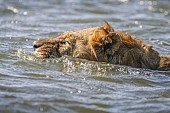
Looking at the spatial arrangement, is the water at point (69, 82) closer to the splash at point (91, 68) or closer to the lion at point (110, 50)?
the splash at point (91, 68)

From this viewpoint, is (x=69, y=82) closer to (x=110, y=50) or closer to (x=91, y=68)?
(x=91, y=68)

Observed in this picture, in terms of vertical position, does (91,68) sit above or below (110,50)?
below

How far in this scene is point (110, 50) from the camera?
909cm

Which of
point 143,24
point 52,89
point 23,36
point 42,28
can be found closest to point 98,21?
point 143,24

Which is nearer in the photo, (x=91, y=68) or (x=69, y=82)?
(x=69, y=82)

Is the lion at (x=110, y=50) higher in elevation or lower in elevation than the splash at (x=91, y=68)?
higher

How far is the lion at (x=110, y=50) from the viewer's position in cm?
908

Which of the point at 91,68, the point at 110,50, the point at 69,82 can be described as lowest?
the point at 69,82

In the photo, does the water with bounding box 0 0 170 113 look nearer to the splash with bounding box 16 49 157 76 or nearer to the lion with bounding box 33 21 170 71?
the splash with bounding box 16 49 157 76

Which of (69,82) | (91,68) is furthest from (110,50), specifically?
(69,82)

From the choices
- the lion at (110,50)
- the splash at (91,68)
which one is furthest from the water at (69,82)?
the lion at (110,50)

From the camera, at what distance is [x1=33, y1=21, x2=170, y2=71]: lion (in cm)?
908

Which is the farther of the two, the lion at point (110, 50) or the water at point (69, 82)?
the lion at point (110, 50)

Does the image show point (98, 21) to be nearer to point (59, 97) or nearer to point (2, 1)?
point (2, 1)
